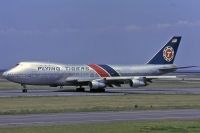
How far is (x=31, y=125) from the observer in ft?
85.0

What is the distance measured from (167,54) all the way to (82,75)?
14.7m

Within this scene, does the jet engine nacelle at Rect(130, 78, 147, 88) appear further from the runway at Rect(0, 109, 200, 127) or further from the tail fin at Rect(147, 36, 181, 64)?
the runway at Rect(0, 109, 200, 127)

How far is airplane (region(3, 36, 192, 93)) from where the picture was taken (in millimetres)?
69250

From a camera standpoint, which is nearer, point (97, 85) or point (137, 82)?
point (137, 82)

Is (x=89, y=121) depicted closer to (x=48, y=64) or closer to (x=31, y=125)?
(x=31, y=125)

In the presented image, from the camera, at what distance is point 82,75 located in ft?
238

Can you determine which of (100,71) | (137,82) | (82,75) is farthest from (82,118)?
(100,71)

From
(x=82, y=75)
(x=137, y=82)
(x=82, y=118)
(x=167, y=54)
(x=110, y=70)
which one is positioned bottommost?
(x=82, y=118)

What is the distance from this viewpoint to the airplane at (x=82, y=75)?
69.2 meters

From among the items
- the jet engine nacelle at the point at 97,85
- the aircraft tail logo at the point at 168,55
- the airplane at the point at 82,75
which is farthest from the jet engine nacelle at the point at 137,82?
the aircraft tail logo at the point at 168,55

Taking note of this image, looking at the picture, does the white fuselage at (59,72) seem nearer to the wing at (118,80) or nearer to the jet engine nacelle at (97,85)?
the wing at (118,80)

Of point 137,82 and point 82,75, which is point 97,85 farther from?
point 137,82

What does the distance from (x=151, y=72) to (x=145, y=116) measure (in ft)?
152

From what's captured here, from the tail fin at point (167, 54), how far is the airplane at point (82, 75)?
2.02 meters
